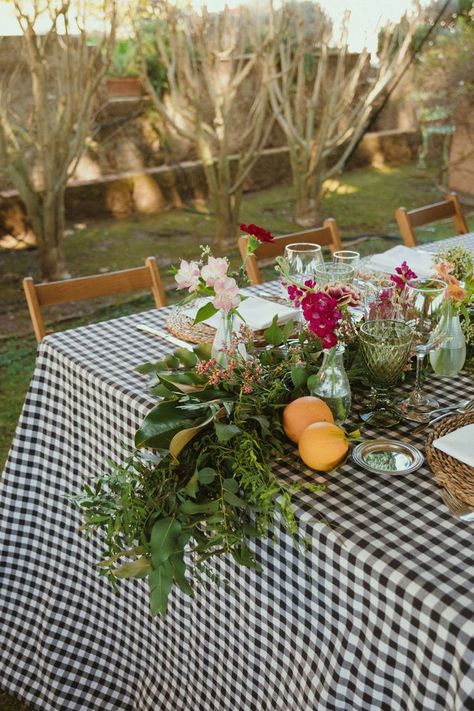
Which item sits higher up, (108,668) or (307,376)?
(307,376)

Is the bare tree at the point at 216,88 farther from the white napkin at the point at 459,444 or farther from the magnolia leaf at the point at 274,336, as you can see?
the white napkin at the point at 459,444

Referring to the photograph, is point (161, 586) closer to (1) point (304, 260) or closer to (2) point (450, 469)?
(2) point (450, 469)

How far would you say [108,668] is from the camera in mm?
1697

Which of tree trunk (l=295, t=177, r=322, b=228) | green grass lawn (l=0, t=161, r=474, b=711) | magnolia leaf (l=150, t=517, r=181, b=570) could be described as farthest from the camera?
tree trunk (l=295, t=177, r=322, b=228)

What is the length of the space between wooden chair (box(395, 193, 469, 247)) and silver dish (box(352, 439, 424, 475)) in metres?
1.54

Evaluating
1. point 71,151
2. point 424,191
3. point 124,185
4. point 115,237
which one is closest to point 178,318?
point 71,151

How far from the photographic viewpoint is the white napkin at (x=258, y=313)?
6.02ft

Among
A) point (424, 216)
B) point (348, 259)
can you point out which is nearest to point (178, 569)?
point (348, 259)

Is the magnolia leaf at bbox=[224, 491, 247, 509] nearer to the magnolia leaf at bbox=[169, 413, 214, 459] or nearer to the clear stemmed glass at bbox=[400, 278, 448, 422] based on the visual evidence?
the magnolia leaf at bbox=[169, 413, 214, 459]

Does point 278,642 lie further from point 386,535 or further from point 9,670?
point 9,670

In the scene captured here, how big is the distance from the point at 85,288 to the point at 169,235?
3.14 m

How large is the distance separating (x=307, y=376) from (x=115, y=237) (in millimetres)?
3972

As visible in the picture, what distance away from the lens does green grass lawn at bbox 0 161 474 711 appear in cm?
360

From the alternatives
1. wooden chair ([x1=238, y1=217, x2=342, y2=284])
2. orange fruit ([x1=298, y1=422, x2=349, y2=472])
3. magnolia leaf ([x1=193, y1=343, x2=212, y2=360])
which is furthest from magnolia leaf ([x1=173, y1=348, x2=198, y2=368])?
wooden chair ([x1=238, y1=217, x2=342, y2=284])
